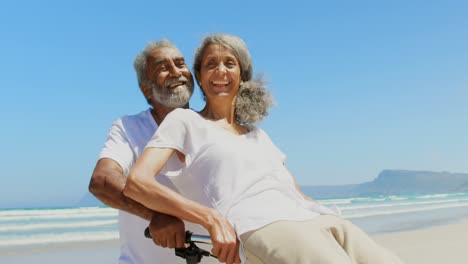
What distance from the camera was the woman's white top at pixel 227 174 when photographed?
6.66 feet

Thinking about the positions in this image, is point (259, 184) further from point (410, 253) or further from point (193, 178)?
point (410, 253)

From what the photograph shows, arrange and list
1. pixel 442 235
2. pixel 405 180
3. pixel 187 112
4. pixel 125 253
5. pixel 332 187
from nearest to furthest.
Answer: pixel 187 112, pixel 125 253, pixel 442 235, pixel 332 187, pixel 405 180

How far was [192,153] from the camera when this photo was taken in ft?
7.22

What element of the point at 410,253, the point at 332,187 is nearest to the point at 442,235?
the point at 410,253

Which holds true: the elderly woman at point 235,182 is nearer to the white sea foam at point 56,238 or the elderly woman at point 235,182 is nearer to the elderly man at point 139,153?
the elderly man at point 139,153

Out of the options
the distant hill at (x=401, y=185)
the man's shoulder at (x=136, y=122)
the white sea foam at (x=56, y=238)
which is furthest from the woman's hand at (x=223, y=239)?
the distant hill at (x=401, y=185)

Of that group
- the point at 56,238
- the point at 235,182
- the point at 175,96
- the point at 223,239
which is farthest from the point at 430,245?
the point at 223,239

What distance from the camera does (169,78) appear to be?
283 centimetres

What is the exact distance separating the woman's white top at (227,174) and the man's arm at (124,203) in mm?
211

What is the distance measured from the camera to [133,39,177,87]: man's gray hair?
9.60 feet

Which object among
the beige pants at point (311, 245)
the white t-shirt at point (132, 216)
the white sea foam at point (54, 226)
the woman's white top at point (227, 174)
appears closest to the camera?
the beige pants at point (311, 245)

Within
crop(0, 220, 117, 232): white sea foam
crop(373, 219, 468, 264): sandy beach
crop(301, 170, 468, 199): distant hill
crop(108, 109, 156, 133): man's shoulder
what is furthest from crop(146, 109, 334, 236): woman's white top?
crop(301, 170, 468, 199): distant hill

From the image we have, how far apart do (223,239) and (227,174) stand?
365 mm

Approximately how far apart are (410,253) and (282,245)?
6945 millimetres
